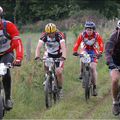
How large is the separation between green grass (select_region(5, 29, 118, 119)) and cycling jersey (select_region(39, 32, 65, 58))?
3.36 ft

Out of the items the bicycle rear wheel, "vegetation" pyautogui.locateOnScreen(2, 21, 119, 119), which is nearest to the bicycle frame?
"vegetation" pyautogui.locateOnScreen(2, 21, 119, 119)

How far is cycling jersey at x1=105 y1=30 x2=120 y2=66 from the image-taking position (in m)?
8.23

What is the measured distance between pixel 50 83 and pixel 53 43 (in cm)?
119

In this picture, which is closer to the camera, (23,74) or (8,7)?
(23,74)

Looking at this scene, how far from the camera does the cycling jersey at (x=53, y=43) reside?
1164 cm

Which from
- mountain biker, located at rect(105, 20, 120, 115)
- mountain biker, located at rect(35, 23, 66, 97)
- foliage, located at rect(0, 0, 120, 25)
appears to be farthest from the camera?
foliage, located at rect(0, 0, 120, 25)

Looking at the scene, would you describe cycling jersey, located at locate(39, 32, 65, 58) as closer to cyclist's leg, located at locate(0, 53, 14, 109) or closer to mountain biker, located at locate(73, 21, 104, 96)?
mountain biker, located at locate(73, 21, 104, 96)

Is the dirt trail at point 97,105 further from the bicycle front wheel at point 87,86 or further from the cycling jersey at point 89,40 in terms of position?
the cycling jersey at point 89,40

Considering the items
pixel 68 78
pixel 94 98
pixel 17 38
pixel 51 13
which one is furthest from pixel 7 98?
pixel 51 13

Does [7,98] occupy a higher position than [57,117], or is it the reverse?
[7,98]

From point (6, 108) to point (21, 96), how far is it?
2.89 meters

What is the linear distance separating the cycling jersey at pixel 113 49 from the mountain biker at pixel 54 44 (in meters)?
2.73

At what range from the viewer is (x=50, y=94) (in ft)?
37.1

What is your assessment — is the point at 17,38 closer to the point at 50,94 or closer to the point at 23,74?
the point at 50,94
